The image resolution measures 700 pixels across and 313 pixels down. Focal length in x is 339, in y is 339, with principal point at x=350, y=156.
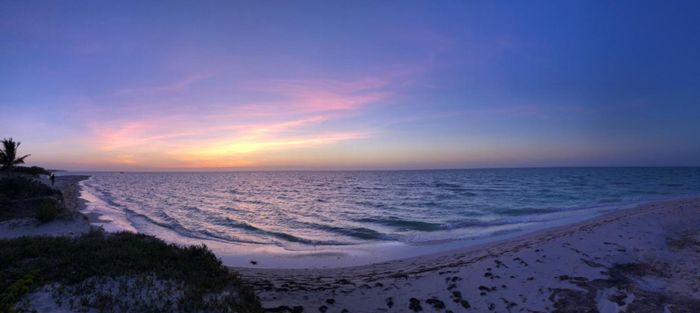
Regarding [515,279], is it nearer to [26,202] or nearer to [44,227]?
[44,227]

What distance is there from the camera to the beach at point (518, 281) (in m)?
9.38

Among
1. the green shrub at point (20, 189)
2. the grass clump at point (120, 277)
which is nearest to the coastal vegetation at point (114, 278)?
the grass clump at point (120, 277)

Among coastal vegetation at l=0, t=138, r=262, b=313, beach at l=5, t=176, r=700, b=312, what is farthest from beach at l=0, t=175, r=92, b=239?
coastal vegetation at l=0, t=138, r=262, b=313

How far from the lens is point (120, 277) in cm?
797

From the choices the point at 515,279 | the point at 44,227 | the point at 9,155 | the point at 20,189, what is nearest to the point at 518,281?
the point at 515,279

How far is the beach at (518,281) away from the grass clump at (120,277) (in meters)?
1.92

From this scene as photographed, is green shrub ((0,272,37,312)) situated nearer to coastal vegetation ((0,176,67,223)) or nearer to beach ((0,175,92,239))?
beach ((0,175,92,239))

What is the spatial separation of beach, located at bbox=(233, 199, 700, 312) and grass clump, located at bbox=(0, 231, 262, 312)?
1917 mm

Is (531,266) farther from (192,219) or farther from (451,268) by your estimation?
(192,219)

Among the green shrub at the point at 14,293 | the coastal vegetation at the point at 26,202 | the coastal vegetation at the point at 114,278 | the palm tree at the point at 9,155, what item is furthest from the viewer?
the palm tree at the point at 9,155

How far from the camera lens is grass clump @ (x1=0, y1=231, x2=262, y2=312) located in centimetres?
694

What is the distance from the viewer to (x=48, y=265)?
8414 mm

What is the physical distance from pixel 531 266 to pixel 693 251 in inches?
302

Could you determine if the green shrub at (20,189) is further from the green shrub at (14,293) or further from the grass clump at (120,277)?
the green shrub at (14,293)
